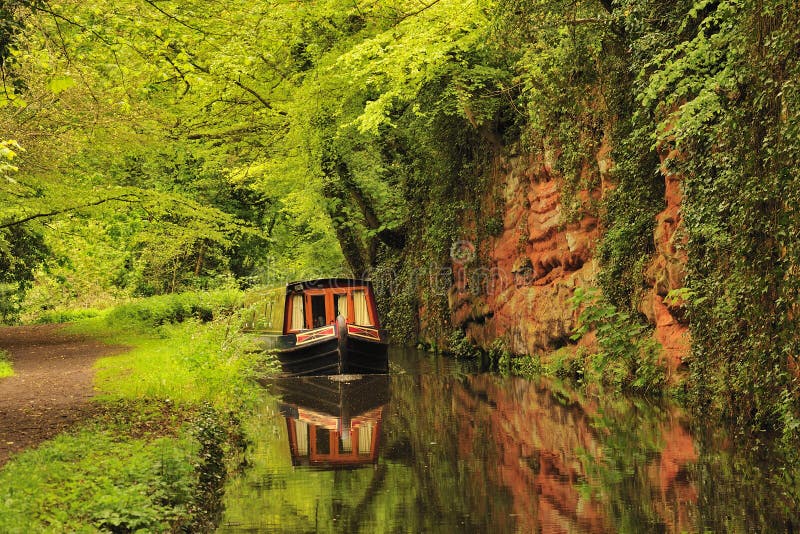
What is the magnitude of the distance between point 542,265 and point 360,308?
17.5ft

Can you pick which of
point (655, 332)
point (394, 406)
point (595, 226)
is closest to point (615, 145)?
point (595, 226)

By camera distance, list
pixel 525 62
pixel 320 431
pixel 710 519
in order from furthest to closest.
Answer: pixel 525 62 → pixel 320 431 → pixel 710 519

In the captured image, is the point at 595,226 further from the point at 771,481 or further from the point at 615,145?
the point at 771,481

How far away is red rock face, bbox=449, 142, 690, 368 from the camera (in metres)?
15.5

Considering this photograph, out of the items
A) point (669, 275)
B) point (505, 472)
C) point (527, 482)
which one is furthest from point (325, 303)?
point (527, 482)

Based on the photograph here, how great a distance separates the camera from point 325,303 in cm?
2450

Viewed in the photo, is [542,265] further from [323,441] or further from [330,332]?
[323,441]

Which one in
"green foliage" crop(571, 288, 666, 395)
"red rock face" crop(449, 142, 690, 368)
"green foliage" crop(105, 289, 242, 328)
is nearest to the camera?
"red rock face" crop(449, 142, 690, 368)

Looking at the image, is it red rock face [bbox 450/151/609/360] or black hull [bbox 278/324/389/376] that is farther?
black hull [bbox 278/324/389/376]

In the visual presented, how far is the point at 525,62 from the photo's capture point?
18.8 m

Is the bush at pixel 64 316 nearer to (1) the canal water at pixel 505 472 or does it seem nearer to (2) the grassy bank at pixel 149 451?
(2) the grassy bank at pixel 149 451

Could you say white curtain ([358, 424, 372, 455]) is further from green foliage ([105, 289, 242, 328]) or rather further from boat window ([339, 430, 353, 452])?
green foliage ([105, 289, 242, 328])

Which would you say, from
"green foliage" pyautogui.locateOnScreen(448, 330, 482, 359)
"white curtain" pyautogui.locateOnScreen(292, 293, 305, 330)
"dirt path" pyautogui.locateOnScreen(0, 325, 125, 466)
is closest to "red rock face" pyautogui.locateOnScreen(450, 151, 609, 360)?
"green foliage" pyautogui.locateOnScreen(448, 330, 482, 359)

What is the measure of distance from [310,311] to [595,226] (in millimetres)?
8343
